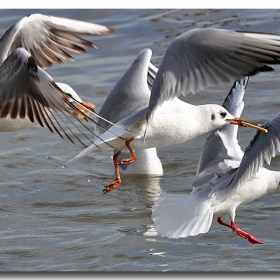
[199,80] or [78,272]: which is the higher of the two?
[199,80]

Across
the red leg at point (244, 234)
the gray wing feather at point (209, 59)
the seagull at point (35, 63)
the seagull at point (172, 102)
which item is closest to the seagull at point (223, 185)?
the red leg at point (244, 234)

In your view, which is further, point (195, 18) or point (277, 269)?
point (195, 18)

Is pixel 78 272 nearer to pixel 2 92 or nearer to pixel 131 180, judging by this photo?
pixel 2 92

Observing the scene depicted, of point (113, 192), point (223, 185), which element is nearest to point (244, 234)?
point (223, 185)

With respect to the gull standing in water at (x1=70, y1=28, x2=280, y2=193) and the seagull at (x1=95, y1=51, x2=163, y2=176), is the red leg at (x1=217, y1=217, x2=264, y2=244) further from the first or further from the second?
the seagull at (x1=95, y1=51, x2=163, y2=176)

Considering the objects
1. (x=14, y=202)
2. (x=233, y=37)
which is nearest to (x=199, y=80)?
(x=233, y=37)

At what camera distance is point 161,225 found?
4.55 meters

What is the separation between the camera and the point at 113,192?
19.0ft

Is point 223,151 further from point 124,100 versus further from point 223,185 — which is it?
point 124,100

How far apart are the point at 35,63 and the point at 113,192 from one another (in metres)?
1.52

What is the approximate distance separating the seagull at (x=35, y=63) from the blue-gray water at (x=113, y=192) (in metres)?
0.08

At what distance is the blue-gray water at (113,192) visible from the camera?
183 inches

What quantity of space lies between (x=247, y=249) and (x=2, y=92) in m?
1.45

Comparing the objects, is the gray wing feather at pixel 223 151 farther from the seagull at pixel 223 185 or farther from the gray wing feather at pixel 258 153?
the gray wing feather at pixel 258 153
